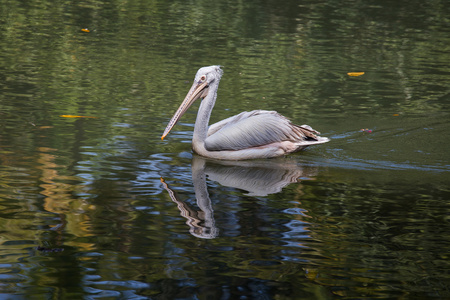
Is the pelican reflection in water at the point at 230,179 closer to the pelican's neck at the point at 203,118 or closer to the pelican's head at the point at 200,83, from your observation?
the pelican's neck at the point at 203,118

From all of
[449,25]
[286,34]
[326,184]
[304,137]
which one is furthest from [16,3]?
[326,184]

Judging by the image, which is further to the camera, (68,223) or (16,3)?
(16,3)

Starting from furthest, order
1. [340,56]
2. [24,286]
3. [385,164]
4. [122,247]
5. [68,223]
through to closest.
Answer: [340,56], [385,164], [68,223], [122,247], [24,286]

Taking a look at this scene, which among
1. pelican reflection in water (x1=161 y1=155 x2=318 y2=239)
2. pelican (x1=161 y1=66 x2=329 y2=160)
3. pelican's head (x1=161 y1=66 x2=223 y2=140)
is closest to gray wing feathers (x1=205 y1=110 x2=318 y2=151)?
pelican (x1=161 y1=66 x2=329 y2=160)

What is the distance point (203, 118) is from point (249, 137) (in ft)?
1.84

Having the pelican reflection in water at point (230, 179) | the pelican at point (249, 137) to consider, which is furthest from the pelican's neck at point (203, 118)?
the pelican reflection in water at point (230, 179)

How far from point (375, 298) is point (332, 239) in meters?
0.93

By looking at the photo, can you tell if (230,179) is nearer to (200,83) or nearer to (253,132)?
(253,132)

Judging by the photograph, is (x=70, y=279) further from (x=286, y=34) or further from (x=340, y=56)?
(x=286, y=34)

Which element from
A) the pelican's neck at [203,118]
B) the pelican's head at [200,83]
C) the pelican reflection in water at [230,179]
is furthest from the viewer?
the pelican's head at [200,83]

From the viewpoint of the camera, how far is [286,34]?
15344mm

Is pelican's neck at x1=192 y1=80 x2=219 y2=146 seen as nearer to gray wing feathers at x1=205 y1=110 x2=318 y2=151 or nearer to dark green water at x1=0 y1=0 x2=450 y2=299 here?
gray wing feathers at x1=205 y1=110 x2=318 y2=151

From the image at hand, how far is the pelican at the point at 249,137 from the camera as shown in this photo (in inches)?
292

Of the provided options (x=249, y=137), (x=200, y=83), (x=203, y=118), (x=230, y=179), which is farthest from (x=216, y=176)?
(x=200, y=83)
